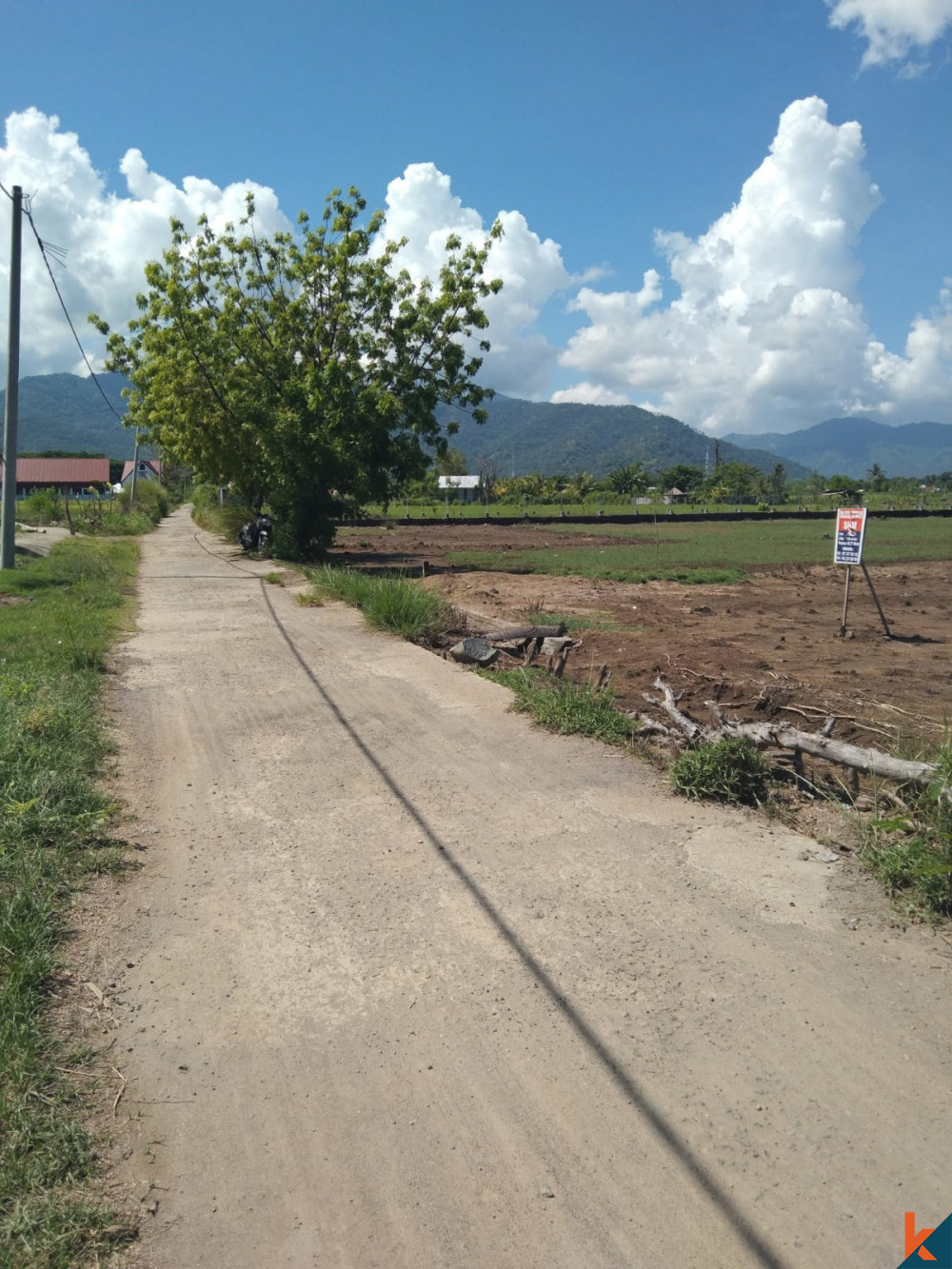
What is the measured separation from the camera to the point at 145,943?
4.14 m

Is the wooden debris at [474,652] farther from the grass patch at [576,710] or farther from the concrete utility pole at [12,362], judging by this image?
the concrete utility pole at [12,362]

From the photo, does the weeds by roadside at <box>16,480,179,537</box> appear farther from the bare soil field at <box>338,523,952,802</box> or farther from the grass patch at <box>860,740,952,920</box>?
the grass patch at <box>860,740,952,920</box>

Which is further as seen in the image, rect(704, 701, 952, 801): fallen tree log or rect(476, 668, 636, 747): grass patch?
rect(476, 668, 636, 747): grass patch

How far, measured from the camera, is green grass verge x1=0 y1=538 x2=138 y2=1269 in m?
2.54

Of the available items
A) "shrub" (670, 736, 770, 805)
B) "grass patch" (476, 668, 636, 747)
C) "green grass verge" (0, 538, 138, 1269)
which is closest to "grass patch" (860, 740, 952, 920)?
"shrub" (670, 736, 770, 805)

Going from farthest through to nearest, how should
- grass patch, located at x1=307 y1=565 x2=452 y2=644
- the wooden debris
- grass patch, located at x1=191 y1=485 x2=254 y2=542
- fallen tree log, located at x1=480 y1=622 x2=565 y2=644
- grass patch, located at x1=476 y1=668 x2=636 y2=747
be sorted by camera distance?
grass patch, located at x1=191 y1=485 x2=254 y2=542 < grass patch, located at x1=307 y1=565 x2=452 y2=644 < fallen tree log, located at x1=480 y1=622 x2=565 y2=644 < the wooden debris < grass patch, located at x1=476 y1=668 x2=636 y2=747

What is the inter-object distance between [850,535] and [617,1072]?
10.6 meters

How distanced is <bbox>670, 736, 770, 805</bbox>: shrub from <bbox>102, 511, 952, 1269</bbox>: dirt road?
26 cm

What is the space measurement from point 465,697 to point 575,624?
520 centimetres

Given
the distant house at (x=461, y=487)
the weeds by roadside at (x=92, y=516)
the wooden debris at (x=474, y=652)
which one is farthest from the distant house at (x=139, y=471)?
the wooden debris at (x=474, y=652)

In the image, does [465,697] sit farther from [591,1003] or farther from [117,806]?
[591,1003]

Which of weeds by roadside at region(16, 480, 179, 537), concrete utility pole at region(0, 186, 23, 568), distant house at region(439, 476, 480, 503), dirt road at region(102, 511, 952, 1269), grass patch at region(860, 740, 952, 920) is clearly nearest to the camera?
dirt road at region(102, 511, 952, 1269)

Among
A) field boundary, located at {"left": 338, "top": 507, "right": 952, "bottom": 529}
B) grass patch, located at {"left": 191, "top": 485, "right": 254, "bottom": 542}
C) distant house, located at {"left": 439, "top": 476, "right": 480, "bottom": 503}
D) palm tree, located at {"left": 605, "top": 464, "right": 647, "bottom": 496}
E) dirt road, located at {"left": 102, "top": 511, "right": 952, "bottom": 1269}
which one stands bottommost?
dirt road, located at {"left": 102, "top": 511, "right": 952, "bottom": 1269}

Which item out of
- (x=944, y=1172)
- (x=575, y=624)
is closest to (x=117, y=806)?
(x=944, y=1172)
